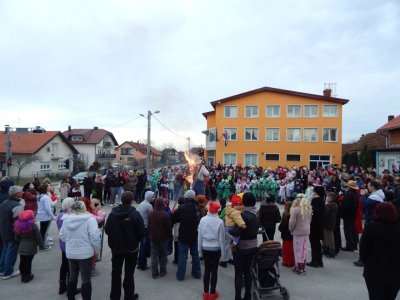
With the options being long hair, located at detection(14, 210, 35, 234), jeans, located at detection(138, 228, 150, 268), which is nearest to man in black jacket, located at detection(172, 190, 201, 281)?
jeans, located at detection(138, 228, 150, 268)

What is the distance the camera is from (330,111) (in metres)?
36.0

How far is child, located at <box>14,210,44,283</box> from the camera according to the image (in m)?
6.28

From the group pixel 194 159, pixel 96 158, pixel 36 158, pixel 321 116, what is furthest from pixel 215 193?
pixel 96 158

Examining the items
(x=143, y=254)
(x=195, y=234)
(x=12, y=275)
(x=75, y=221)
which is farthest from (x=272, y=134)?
(x=75, y=221)

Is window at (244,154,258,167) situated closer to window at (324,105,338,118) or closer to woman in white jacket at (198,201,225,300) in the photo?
window at (324,105,338,118)

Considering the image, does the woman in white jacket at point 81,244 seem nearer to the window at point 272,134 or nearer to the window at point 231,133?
the window at point 231,133

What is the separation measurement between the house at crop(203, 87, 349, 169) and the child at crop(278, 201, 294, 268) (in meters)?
29.5

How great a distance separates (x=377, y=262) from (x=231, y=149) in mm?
33758

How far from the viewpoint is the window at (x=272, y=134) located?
121 feet

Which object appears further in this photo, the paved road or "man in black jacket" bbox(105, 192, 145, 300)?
the paved road

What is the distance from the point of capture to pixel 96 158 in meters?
59.3

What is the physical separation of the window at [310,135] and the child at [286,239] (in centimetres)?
2997

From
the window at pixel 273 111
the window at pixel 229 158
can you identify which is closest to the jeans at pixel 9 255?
the window at pixel 229 158

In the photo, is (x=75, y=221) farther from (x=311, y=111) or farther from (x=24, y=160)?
(x=24, y=160)
